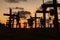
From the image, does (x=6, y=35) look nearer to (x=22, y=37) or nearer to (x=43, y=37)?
(x=22, y=37)

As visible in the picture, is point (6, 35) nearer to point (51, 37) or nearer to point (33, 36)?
point (33, 36)

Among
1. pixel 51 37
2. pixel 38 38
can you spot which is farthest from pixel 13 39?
pixel 51 37

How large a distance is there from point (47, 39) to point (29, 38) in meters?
0.88

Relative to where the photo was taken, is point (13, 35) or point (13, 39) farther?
point (13, 35)

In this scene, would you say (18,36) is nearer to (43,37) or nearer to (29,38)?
(29,38)

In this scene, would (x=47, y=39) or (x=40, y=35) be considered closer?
(x=47, y=39)

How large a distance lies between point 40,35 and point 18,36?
1.15 m

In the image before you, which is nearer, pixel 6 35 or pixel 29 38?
pixel 29 38

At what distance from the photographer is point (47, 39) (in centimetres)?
968

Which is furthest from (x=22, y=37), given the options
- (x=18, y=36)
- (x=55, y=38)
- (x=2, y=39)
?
(x=55, y=38)

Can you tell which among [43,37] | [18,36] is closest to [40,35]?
[43,37]

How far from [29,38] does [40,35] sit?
82 cm

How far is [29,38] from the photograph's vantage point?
974 cm

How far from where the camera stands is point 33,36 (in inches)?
398
